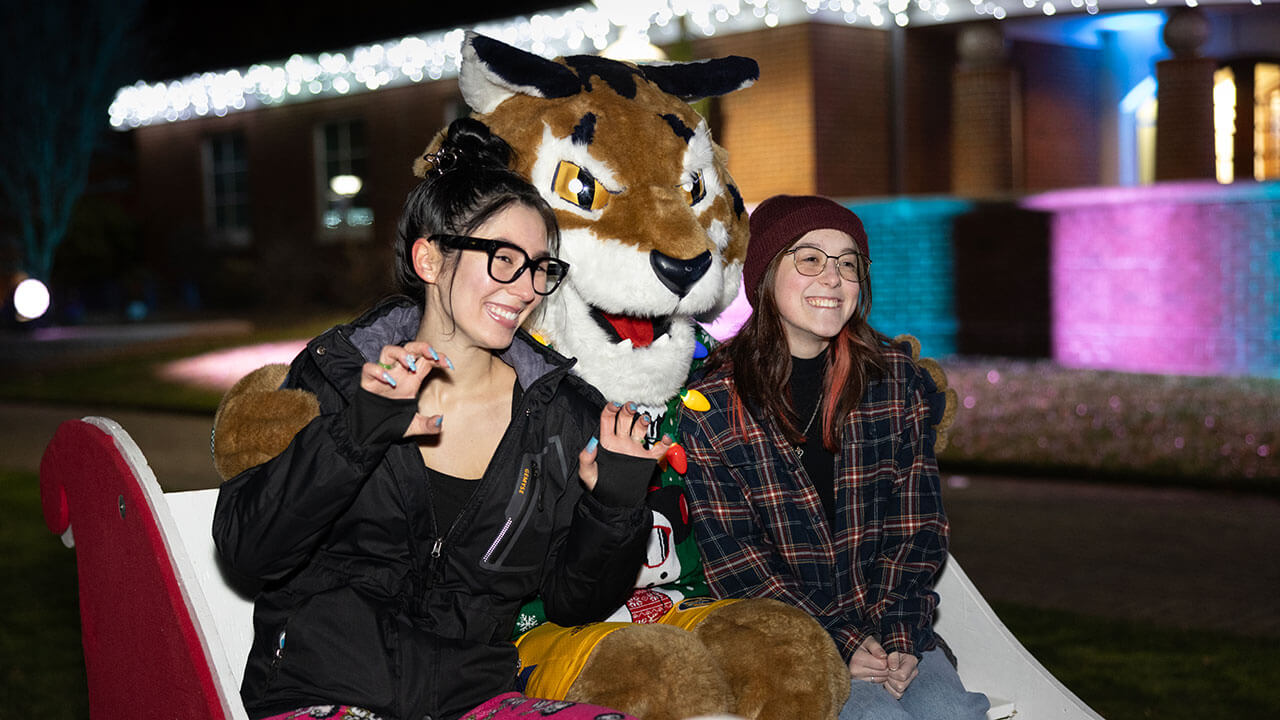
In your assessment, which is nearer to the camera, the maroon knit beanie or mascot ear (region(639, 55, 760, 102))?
the maroon knit beanie

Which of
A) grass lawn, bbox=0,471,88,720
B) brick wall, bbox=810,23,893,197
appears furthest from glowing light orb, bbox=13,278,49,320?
brick wall, bbox=810,23,893,197

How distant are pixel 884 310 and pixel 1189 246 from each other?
9.12ft

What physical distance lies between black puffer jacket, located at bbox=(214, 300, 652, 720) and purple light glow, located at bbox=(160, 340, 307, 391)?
446 inches

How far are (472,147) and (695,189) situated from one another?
1.97 ft

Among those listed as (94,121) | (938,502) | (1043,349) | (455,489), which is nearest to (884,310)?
(1043,349)

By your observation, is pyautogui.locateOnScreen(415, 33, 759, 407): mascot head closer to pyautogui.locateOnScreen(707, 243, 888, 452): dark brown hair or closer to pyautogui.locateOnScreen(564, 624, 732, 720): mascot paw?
pyautogui.locateOnScreen(707, 243, 888, 452): dark brown hair

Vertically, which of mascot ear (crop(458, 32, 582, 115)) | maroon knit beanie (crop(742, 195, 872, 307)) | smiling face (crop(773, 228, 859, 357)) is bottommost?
smiling face (crop(773, 228, 859, 357))

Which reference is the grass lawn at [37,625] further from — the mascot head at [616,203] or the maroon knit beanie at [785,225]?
the maroon knit beanie at [785,225]

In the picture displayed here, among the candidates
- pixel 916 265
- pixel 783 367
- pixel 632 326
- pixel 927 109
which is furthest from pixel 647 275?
pixel 927 109

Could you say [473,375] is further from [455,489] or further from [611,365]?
[611,365]

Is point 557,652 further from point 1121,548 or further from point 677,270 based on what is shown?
point 1121,548

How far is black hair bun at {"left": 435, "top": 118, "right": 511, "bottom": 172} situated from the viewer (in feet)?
8.28

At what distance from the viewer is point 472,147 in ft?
8.74

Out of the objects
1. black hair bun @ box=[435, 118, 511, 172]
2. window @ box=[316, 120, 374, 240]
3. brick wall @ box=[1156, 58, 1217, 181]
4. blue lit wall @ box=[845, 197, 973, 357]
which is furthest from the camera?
window @ box=[316, 120, 374, 240]
